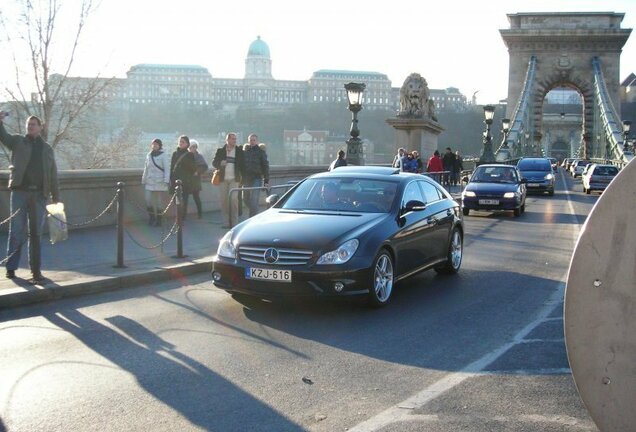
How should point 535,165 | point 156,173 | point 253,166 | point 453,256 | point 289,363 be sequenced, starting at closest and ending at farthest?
point 289,363, point 453,256, point 156,173, point 253,166, point 535,165

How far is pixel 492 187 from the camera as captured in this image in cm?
2188

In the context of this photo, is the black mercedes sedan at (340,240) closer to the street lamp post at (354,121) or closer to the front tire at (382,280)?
the front tire at (382,280)

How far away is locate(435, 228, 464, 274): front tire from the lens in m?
10.6

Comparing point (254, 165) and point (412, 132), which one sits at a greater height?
point (412, 132)

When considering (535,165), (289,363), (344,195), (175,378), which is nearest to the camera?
(175,378)

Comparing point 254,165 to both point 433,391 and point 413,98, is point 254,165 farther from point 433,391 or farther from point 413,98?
point 413,98

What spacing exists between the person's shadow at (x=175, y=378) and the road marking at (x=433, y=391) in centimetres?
45

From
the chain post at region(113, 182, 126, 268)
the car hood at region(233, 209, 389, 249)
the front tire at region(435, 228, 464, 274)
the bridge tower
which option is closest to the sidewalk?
the chain post at region(113, 182, 126, 268)

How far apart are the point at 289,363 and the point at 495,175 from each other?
18.0 m

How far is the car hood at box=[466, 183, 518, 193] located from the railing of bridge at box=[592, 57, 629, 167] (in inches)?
1630

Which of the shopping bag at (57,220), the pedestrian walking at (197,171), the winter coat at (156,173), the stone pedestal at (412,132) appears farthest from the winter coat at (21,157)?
the stone pedestal at (412,132)

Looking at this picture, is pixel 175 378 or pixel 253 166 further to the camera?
pixel 253 166

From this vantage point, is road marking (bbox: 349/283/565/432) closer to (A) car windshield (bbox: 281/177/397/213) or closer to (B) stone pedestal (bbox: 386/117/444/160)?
(A) car windshield (bbox: 281/177/397/213)

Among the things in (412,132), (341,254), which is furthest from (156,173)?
(412,132)
